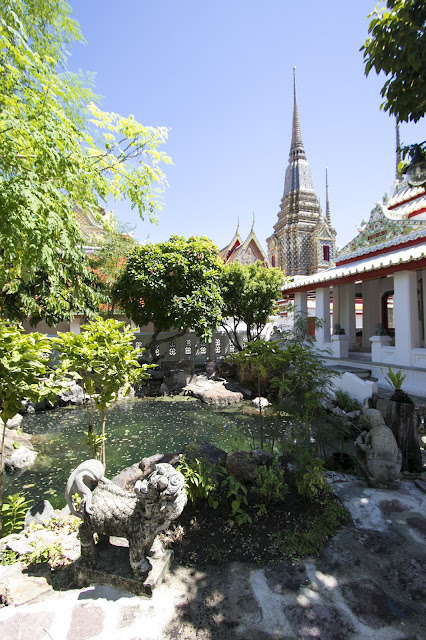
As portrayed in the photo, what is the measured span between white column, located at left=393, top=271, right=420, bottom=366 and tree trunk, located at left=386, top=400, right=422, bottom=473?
468 cm

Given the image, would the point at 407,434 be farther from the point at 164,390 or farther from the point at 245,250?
the point at 245,250

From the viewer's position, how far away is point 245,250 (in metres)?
20.4

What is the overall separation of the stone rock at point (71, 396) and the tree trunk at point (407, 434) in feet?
26.3

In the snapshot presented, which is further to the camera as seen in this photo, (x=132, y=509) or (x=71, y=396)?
(x=71, y=396)

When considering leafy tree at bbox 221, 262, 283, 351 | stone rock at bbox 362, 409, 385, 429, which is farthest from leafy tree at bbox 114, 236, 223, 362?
stone rock at bbox 362, 409, 385, 429

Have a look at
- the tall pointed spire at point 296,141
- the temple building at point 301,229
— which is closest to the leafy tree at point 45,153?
the temple building at point 301,229

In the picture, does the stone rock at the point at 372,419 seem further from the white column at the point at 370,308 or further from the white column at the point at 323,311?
the white column at the point at 370,308

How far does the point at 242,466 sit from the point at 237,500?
475 millimetres

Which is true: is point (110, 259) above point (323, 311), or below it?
above

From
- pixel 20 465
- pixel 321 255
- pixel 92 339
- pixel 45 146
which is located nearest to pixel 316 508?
pixel 92 339

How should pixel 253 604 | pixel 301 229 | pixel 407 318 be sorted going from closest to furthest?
pixel 253 604 < pixel 407 318 < pixel 301 229

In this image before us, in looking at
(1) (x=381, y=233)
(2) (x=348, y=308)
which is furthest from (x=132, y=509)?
(2) (x=348, y=308)

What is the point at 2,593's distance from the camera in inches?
84.4

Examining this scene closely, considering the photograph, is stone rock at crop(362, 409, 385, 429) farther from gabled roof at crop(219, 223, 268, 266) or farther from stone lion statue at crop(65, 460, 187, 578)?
gabled roof at crop(219, 223, 268, 266)
